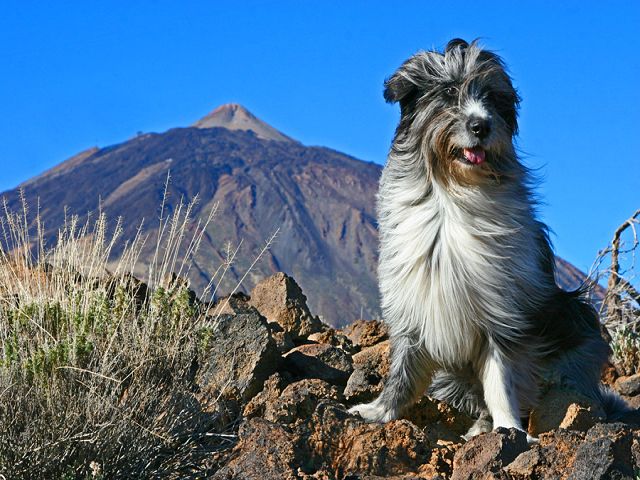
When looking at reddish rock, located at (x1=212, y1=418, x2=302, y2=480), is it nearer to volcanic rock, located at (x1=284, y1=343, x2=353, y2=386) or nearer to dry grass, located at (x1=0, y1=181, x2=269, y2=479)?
dry grass, located at (x1=0, y1=181, x2=269, y2=479)

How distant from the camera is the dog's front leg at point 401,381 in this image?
6105 mm

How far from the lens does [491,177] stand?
5.83 m

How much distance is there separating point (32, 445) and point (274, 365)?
1.98 meters

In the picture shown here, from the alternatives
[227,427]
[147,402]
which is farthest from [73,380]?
[227,427]

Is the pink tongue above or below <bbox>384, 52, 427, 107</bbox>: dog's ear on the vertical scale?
below

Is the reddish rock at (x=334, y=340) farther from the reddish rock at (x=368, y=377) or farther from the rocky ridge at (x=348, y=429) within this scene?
the reddish rock at (x=368, y=377)

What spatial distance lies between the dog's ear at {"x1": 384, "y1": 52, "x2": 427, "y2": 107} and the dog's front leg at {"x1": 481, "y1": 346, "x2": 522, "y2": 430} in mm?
1596

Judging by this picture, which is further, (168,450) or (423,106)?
(423,106)

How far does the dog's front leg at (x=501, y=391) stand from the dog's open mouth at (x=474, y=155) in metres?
1.12

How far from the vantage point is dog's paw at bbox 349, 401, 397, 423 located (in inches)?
239

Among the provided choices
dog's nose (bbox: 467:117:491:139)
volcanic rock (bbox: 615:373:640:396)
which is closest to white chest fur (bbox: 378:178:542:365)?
dog's nose (bbox: 467:117:491:139)

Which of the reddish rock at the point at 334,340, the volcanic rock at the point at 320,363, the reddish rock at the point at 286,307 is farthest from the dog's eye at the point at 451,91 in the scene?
the reddish rock at the point at 286,307

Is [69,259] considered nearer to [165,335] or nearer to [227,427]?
[165,335]

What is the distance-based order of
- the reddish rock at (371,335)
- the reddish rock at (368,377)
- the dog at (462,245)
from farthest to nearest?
1. the reddish rock at (371,335)
2. the reddish rock at (368,377)
3. the dog at (462,245)
